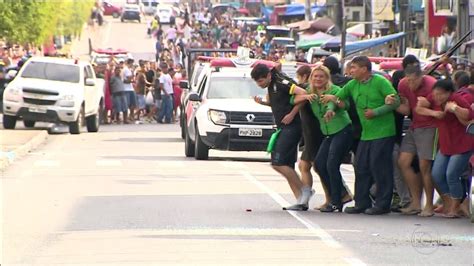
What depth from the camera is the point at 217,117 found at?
25.9m

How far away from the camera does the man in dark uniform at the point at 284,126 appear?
17047 millimetres

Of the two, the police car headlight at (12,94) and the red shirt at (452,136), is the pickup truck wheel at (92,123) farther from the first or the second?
the red shirt at (452,136)

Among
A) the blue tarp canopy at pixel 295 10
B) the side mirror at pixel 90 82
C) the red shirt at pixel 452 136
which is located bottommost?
the blue tarp canopy at pixel 295 10

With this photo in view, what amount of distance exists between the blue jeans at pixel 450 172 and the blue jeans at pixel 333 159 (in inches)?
43.3

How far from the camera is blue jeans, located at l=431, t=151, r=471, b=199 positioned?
16.0 metres

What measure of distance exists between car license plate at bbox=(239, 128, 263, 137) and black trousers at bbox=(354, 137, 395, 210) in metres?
8.83

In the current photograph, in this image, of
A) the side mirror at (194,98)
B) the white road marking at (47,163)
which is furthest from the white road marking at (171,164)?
the white road marking at (47,163)

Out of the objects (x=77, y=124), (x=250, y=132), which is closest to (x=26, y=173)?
(x=250, y=132)

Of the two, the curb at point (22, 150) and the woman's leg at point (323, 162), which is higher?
the woman's leg at point (323, 162)

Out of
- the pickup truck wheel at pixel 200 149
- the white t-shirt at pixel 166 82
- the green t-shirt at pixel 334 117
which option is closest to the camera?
the green t-shirt at pixel 334 117

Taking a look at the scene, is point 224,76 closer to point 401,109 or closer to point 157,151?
point 157,151

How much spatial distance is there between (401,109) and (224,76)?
36.2ft

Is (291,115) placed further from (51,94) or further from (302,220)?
(51,94)

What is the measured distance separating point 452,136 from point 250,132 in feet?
31.8
